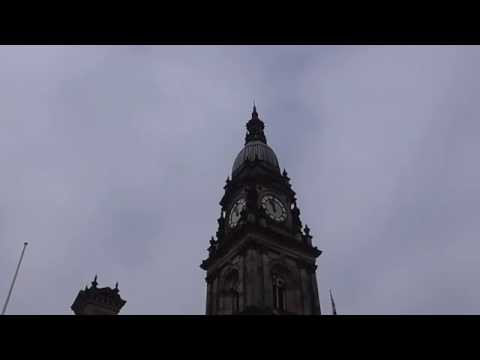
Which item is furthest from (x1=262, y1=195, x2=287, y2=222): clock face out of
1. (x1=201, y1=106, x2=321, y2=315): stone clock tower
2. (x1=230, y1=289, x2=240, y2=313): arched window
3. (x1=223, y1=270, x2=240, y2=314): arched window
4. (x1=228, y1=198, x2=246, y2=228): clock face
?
(x1=230, y1=289, x2=240, y2=313): arched window

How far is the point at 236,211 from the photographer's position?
172 ft

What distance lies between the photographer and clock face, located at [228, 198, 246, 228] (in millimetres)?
51209

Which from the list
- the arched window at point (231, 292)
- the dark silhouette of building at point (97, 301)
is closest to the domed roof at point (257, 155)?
the arched window at point (231, 292)

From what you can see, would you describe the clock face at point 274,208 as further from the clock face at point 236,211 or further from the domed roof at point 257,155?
the domed roof at point 257,155

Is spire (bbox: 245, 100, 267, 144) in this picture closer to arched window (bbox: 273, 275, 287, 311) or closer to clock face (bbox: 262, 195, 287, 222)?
clock face (bbox: 262, 195, 287, 222)

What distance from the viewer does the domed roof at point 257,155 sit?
5778 cm

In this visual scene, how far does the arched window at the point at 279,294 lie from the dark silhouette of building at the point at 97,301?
14.7m

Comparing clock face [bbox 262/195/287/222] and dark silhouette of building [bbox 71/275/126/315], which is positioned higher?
clock face [bbox 262/195/287/222]

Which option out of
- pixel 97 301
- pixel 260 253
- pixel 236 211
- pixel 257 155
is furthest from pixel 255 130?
pixel 97 301

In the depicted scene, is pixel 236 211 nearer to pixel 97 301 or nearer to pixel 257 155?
pixel 257 155
